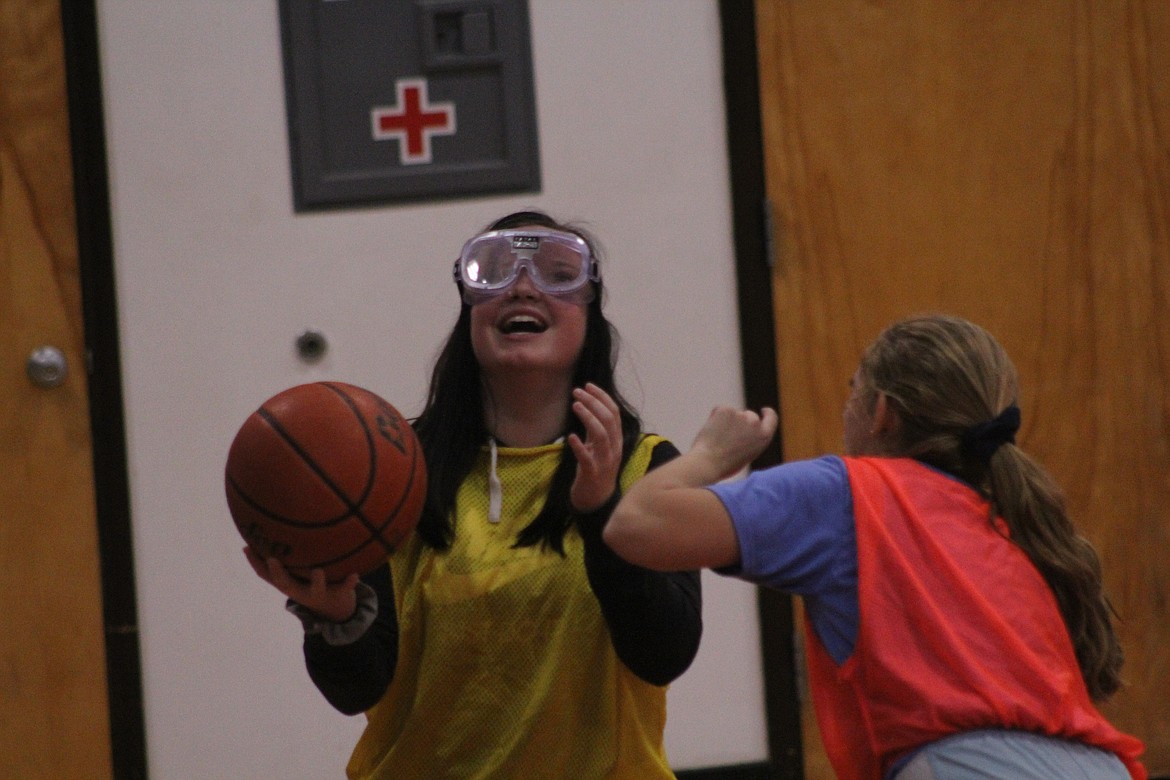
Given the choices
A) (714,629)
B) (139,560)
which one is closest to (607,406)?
(714,629)

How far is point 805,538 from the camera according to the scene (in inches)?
69.0

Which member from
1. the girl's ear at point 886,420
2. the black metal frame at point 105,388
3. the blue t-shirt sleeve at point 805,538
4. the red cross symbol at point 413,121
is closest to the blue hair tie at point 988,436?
the girl's ear at point 886,420

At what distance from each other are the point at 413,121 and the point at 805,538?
6.56 feet

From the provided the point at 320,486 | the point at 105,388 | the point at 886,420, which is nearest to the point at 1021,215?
the point at 886,420

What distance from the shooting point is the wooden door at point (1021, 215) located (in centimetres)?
343

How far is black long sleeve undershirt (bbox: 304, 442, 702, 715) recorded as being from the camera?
1.89 metres

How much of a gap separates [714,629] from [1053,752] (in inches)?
68.0

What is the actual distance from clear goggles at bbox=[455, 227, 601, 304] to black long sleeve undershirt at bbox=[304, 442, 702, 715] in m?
0.46

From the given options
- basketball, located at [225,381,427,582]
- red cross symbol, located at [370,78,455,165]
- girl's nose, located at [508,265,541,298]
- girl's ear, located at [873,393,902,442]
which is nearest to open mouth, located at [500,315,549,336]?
girl's nose, located at [508,265,541,298]

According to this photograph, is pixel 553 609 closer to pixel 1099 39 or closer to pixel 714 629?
pixel 714 629

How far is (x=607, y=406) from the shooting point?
1.88 meters

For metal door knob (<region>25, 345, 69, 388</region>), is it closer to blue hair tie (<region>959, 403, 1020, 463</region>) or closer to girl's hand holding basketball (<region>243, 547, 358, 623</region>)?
girl's hand holding basketball (<region>243, 547, 358, 623</region>)

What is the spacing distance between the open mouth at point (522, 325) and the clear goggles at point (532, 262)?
0.18 feet

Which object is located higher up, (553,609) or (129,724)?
(553,609)
